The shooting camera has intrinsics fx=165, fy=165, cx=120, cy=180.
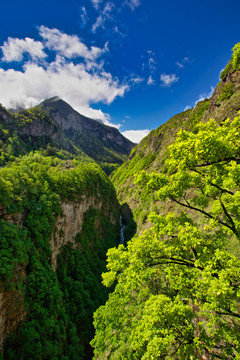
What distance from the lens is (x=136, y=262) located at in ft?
24.0

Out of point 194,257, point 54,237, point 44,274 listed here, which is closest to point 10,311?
point 44,274

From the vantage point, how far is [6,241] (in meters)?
17.6

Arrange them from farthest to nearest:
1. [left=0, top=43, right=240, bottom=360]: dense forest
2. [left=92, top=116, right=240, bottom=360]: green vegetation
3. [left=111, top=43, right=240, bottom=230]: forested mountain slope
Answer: [left=111, top=43, right=240, bottom=230]: forested mountain slope < [left=0, top=43, right=240, bottom=360]: dense forest < [left=92, top=116, right=240, bottom=360]: green vegetation

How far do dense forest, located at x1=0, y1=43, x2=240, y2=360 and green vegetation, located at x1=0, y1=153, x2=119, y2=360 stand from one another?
0.12m

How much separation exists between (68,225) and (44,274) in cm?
1138

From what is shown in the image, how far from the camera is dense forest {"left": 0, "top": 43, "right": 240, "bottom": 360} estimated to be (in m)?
6.67

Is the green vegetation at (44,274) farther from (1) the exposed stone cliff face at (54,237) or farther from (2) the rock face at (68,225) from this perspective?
(2) the rock face at (68,225)

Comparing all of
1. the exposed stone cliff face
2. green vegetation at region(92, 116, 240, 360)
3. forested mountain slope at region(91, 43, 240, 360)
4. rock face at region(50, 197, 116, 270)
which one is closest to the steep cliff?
green vegetation at region(92, 116, 240, 360)

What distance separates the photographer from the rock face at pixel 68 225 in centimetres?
2766

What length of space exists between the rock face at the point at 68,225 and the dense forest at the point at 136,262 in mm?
196

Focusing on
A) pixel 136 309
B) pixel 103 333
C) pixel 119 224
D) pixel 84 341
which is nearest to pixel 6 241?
pixel 103 333

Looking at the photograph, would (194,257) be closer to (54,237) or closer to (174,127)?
(54,237)

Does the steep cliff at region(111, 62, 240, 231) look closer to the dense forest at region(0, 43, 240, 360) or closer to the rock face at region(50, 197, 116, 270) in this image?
the dense forest at region(0, 43, 240, 360)

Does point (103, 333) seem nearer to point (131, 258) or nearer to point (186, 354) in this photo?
point (186, 354)
